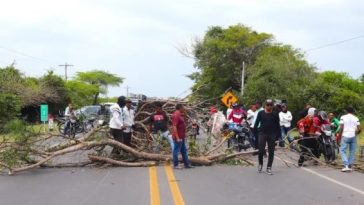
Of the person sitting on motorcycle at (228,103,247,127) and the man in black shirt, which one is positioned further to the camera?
the person sitting on motorcycle at (228,103,247,127)

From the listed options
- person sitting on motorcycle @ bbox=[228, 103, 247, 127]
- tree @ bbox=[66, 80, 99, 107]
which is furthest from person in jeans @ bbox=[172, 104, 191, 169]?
tree @ bbox=[66, 80, 99, 107]

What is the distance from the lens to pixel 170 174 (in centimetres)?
1374

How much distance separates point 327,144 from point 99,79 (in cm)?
8729

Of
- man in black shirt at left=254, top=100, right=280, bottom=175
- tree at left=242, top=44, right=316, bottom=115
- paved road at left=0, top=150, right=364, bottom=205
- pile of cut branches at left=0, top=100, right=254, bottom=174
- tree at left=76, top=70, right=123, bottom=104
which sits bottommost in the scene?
paved road at left=0, top=150, right=364, bottom=205

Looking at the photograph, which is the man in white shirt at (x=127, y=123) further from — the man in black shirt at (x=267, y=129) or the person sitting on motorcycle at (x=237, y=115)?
the person sitting on motorcycle at (x=237, y=115)

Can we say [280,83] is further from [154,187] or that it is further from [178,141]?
[154,187]

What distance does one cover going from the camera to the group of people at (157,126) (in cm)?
1506

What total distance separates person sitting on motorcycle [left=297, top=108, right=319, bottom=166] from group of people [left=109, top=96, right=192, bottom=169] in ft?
10.1

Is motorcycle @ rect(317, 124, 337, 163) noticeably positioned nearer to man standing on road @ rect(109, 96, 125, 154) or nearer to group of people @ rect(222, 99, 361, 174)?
group of people @ rect(222, 99, 361, 174)

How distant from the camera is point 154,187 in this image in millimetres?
11594

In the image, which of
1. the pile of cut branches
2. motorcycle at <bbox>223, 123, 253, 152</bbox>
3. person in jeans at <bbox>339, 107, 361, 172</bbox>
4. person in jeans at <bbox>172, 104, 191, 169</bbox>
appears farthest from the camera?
motorcycle at <bbox>223, 123, 253, 152</bbox>

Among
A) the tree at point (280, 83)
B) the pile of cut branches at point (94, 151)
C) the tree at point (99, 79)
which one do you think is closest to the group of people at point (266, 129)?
the pile of cut branches at point (94, 151)

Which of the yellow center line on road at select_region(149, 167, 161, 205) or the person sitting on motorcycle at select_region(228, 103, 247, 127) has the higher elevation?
the person sitting on motorcycle at select_region(228, 103, 247, 127)

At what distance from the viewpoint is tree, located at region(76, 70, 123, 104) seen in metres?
98.6
